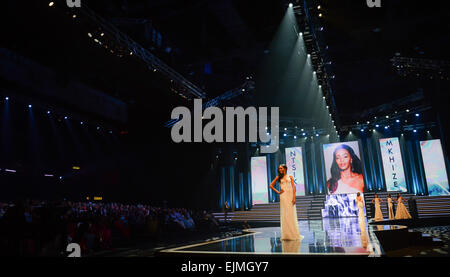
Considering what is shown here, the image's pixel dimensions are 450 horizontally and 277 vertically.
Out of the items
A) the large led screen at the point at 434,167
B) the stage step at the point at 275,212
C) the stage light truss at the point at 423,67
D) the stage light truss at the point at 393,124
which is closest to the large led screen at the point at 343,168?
the stage light truss at the point at 393,124

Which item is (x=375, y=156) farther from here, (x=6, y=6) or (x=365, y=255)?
(x=6, y=6)

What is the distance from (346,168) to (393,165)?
8.92 ft

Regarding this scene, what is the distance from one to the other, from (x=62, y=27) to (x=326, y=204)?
618 inches

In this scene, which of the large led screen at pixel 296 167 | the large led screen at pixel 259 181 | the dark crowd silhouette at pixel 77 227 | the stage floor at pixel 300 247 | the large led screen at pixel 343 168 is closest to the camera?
the stage floor at pixel 300 247

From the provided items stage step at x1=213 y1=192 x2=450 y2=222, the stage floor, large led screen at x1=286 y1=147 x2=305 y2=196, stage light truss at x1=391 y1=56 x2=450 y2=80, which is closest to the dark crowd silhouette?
the stage floor

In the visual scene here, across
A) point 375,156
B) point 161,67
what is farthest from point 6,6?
point 375,156

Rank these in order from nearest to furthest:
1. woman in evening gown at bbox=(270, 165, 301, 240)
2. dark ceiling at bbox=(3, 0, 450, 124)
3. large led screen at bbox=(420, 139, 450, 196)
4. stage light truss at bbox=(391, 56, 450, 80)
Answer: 1. woman in evening gown at bbox=(270, 165, 301, 240)
2. dark ceiling at bbox=(3, 0, 450, 124)
3. stage light truss at bbox=(391, 56, 450, 80)
4. large led screen at bbox=(420, 139, 450, 196)

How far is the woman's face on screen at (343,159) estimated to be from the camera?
1903 centimetres

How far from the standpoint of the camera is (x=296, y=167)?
20469 millimetres

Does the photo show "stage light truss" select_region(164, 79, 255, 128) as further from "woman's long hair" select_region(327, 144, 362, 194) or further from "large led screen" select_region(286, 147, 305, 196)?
"woman's long hair" select_region(327, 144, 362, 194)

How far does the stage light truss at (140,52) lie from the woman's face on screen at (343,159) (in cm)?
1099

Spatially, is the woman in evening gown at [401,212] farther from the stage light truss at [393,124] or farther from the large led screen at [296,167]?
the large led screen at [296,167]

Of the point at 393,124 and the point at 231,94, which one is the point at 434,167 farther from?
the point at 231,94

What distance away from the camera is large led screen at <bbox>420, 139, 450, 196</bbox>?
667 inches
